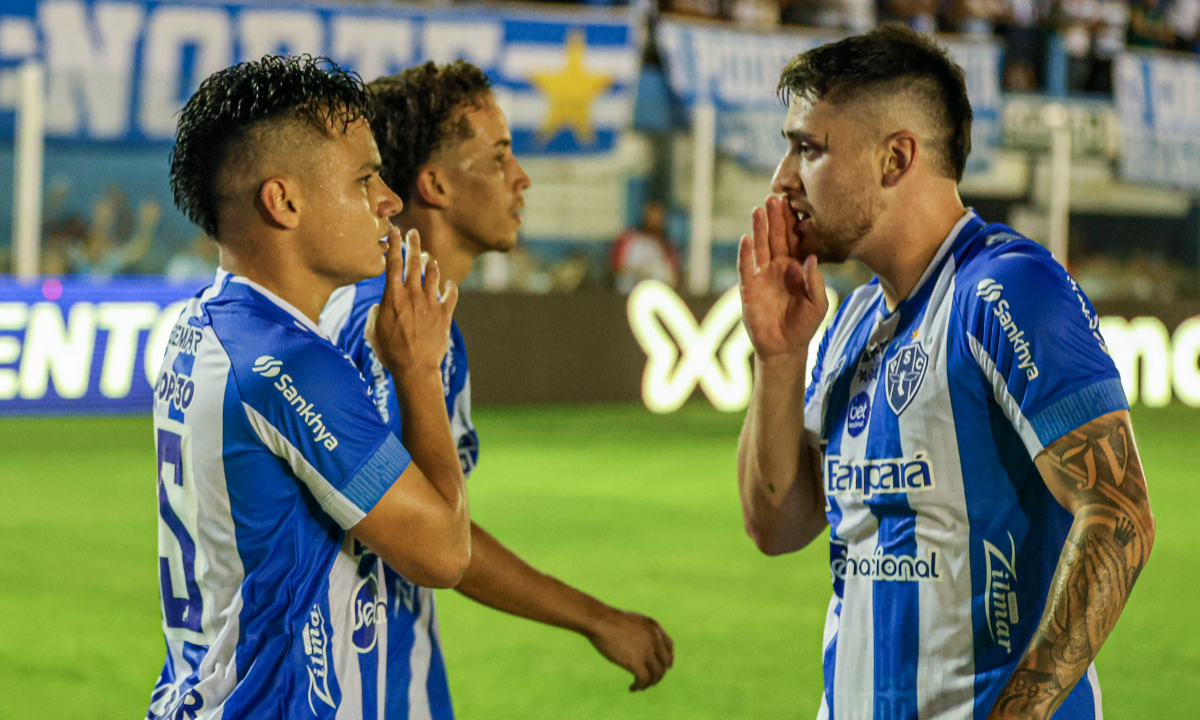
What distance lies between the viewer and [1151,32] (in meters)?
20.8

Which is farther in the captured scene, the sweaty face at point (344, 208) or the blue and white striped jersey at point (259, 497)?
the sweaty face at point (344, 208)

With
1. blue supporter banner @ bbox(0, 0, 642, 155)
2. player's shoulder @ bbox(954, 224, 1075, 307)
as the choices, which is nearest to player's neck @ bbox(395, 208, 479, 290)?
player's shoulder @ bbox(954, 224, 1075, 307)

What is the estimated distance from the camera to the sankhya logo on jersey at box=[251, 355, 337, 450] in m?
2.05

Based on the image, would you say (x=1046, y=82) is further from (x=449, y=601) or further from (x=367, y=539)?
(x=367, y=539)

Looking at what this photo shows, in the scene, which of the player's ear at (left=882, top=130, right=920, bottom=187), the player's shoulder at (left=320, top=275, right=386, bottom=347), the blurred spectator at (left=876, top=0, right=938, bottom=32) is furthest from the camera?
the blurred spectator at (left=876, top=0, right=938, bottom=32)

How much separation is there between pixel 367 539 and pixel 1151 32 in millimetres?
21652

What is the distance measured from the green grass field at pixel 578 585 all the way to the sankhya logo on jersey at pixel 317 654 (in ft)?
7.27

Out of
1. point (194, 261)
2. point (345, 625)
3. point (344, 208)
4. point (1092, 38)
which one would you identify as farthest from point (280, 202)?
point (1092, 38)

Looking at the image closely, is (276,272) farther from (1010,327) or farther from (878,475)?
(1010,327)

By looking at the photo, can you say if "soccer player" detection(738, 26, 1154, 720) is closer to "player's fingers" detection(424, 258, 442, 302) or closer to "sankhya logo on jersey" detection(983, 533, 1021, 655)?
"sankhya logo on jersey" detection(983, 533, 1021, 655)

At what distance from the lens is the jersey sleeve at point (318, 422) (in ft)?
6.75

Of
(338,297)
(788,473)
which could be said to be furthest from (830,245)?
(338,297)

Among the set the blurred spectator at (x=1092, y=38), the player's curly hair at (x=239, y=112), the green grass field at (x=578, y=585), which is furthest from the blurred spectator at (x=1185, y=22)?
the player's curly hair at (x=239, y=112)

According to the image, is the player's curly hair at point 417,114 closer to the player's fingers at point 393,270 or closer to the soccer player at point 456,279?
the soccer player at point 456,279
